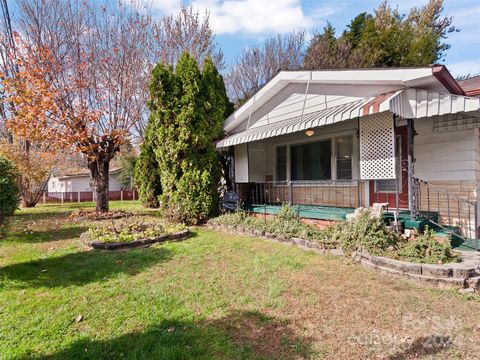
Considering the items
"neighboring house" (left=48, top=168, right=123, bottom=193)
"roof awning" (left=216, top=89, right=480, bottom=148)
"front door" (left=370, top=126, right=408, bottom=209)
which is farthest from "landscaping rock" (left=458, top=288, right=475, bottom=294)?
"neighboring house" (left=48, top=168, right=123, bottom=193)

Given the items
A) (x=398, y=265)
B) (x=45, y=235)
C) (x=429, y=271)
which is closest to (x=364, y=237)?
(x=398, y=265)

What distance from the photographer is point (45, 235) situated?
8883mm

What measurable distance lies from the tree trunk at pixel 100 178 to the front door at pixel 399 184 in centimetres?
1189

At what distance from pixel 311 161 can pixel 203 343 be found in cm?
853

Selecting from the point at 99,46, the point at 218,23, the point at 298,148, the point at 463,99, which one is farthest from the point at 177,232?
the point at 218,23

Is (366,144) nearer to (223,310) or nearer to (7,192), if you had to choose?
(223,310)

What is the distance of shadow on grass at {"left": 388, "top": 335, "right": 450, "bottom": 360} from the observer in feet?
9.33

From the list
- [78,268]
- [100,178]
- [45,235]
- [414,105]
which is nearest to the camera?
[78,268]

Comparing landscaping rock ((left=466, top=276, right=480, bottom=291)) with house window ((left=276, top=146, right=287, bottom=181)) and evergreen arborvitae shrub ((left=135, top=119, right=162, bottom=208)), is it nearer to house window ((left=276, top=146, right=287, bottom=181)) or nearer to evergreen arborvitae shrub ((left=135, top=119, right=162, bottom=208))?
house window ((left=276, top=146, right=287, bottom=181))

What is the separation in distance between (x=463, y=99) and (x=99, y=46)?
50.6 feet

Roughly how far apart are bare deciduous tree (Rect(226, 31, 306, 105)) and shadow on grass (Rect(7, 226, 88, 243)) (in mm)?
18989

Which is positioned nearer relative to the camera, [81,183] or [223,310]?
[223,310]

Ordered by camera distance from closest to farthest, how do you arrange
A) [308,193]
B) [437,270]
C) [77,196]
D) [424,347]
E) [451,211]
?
[424,347], [437,270], [451,211], [308,193], [77,196]

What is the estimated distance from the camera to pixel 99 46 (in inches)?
545
